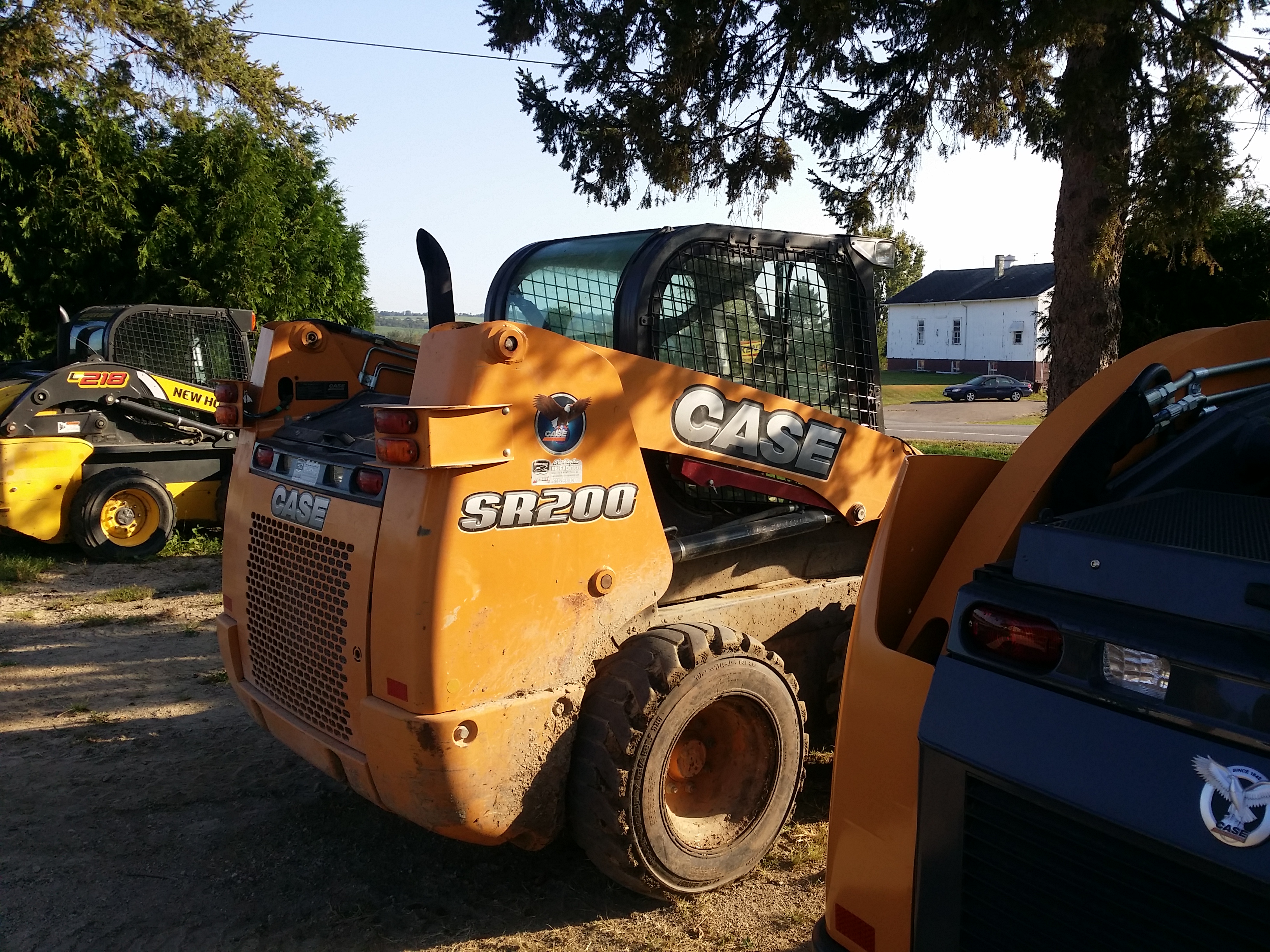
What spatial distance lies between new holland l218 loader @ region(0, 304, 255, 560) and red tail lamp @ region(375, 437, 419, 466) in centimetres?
754

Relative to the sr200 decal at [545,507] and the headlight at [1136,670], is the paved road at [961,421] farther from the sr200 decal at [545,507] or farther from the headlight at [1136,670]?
the headlight at [1136,670]

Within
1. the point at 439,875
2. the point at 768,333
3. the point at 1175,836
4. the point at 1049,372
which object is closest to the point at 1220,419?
the point at 1175,836

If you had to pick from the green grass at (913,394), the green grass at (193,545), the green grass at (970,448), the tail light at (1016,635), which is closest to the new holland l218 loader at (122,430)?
the green grass at (193,545)

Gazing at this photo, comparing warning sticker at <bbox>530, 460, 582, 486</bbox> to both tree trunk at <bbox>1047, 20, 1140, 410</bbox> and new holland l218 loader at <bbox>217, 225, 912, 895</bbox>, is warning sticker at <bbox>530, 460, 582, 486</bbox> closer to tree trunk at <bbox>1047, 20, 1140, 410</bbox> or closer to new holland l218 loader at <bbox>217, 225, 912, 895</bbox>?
new holland l218 loader at <bbox>217, 225, 912, 895</bbox>

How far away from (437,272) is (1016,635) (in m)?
3.12

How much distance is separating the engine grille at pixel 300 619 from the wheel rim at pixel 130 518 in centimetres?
657

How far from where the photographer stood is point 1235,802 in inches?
55.9

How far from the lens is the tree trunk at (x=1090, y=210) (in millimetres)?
7363

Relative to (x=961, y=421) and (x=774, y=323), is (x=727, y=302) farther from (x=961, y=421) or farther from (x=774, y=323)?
(x=961, y=421)

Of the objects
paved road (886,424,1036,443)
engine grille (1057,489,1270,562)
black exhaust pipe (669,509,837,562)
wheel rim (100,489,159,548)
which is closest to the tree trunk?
black exhaust pipe (669,509,837,562)

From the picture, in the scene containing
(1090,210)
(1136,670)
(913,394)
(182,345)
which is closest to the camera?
(1136,670)

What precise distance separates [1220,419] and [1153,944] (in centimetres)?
134

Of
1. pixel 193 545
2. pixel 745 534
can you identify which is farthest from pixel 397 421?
pixel 193 545

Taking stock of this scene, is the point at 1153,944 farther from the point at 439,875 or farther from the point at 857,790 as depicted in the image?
the point at 439,875
